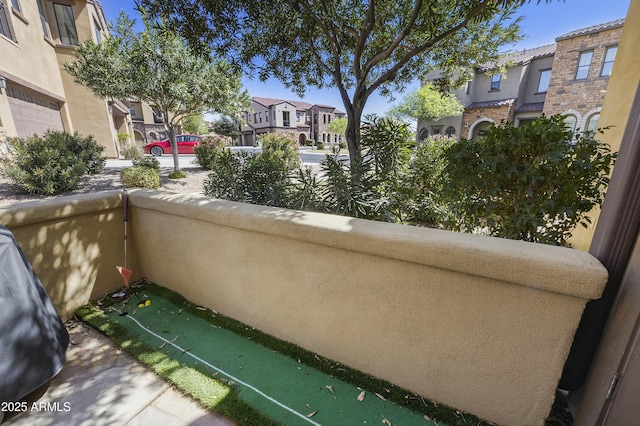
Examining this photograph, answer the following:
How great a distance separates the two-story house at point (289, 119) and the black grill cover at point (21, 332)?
42.3m

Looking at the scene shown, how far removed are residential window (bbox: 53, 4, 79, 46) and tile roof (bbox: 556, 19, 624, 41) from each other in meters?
25.3

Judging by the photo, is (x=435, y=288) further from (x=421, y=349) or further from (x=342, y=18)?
(x=342, y=18)

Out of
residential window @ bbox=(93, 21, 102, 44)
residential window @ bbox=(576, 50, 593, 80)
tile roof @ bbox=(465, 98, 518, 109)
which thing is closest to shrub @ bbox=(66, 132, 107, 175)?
residential window @ bbox=(93, 21, 102, 44)

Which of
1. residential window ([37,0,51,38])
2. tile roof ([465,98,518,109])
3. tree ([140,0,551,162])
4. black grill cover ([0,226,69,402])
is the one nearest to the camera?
black grill cover ([0,226,69,402])

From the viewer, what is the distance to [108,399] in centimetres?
205

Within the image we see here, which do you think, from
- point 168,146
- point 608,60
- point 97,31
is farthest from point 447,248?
point 168,146

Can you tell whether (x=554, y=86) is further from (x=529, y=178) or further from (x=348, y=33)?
(x=529, y=178)

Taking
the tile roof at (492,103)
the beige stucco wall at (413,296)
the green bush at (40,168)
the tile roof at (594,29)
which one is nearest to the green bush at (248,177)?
the beige stucco wall at (413,296)

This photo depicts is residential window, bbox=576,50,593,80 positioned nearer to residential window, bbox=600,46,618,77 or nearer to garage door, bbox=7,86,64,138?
residential window, bbox=600,46,618,77

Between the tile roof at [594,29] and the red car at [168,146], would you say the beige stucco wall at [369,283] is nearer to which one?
the tile roof at [594,29]

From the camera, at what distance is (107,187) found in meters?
8.45

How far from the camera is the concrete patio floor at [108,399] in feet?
6.23

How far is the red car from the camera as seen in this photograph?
22516mm

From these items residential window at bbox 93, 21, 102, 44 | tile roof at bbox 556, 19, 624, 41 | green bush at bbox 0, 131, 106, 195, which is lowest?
green bush at bbox 0, 131, 106, 195
